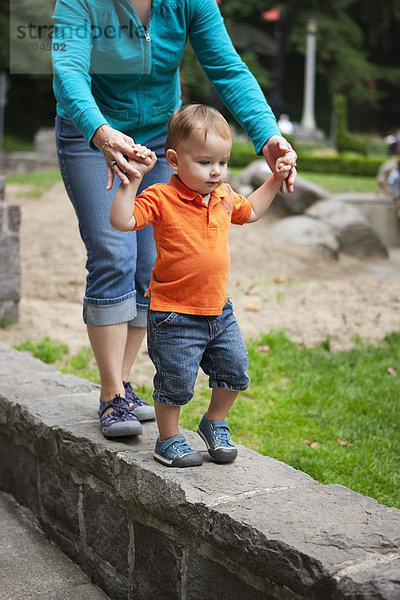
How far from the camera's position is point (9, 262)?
4.88 meters

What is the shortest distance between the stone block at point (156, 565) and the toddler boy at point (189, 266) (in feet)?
0.76

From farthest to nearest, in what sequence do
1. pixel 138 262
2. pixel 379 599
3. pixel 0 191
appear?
pixel 0 191 → pixel 138 262 → pixel 379 599

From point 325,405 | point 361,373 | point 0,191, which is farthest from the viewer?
point 0,191

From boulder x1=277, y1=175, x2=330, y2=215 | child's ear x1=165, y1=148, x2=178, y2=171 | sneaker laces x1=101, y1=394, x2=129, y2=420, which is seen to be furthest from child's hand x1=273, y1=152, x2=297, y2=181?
boulder x1=277, y1=175, x2=330, y2=215

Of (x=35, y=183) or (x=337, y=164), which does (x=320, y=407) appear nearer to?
(x=35, y=183)

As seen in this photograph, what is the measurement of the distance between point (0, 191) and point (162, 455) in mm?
3398

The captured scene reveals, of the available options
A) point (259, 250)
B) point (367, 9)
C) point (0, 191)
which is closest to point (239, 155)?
point (259, 250)

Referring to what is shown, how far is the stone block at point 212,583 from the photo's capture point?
1.80 m

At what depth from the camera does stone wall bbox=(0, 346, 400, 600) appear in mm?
1646

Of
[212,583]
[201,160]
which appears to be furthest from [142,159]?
[212,583]

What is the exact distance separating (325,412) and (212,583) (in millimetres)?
1799

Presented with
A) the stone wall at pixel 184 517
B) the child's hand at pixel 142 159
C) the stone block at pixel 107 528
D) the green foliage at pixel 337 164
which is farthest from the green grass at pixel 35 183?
the child's hand at pixel 142 159

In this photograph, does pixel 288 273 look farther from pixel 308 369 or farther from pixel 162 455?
pixel 162 455

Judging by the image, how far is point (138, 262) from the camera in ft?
8.95
